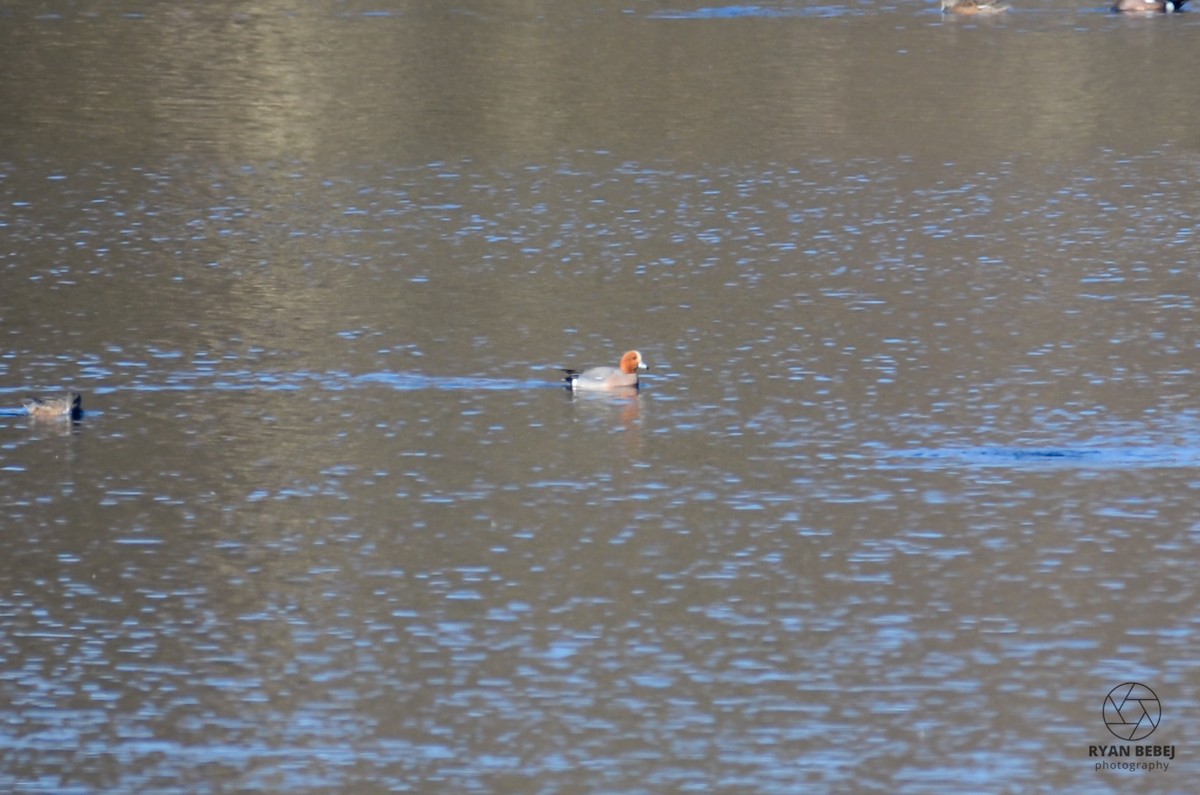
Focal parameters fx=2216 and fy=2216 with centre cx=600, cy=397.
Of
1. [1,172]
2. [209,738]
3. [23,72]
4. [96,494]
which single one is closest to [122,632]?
[209,738]

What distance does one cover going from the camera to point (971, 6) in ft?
127

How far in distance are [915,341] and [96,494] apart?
694cm

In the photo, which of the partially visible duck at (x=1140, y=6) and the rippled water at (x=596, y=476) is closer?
the rippled water at (x=596, y=476)

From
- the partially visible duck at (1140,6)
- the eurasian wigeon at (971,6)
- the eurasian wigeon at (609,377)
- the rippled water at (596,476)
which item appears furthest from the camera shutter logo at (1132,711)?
the partially visible duck at (1140,6)

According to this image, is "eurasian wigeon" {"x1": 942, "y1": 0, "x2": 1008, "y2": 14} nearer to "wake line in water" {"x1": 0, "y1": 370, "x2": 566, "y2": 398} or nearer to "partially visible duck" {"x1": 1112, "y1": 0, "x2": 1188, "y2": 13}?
"partially visible duck" {"x1": 1112, "y1": 0, "x2": 1188, "y2": 13}

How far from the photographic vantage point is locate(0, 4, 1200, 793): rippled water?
10.6 m

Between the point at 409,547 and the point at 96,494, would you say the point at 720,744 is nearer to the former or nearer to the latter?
the point at 409,547

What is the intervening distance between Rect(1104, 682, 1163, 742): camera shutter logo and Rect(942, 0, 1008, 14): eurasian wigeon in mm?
29219

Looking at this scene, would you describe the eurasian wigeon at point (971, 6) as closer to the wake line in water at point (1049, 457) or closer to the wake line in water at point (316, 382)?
the wake line in water at point (316, 382)

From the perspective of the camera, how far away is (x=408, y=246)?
71.0 ft

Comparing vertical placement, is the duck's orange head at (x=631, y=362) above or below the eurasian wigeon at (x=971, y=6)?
below

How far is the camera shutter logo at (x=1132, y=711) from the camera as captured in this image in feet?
34.4

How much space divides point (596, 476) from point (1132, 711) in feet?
15.6

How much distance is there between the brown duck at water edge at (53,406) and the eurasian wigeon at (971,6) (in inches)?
1018
